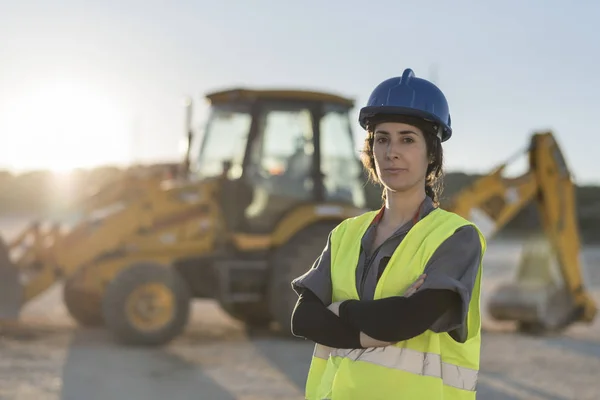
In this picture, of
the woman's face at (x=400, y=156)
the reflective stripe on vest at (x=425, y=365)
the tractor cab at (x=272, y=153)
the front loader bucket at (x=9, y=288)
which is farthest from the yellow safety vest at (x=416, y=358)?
the front loader bucket at (x=9, y=288)

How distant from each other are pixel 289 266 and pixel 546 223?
382cm

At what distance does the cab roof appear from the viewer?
963cm

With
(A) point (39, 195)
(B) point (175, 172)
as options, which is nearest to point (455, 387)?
(B) point (175, 172)

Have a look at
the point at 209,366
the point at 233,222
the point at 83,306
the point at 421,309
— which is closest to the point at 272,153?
the point at 233,222

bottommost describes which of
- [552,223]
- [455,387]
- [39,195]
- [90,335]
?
[39,195]

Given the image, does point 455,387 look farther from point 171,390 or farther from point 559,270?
point 559,270

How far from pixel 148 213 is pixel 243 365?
2.37 meters

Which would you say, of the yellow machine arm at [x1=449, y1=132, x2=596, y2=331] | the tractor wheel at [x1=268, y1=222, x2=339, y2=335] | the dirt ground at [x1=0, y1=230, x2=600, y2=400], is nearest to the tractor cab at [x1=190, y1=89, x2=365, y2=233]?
the tractor wheel at [x1=268, y1=222, x2=339, y2=335]

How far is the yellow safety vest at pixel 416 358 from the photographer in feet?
7.48

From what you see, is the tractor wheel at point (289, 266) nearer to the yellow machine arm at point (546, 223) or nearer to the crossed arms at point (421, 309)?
the yellow machine arm at point (546, 223)

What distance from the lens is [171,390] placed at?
→ 22.6 feet

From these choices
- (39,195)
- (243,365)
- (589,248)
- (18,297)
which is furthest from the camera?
(39,195)

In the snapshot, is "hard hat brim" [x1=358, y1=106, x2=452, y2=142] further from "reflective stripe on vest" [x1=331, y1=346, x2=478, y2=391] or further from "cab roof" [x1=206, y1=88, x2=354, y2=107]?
"cab roof" [x1=206, y1=88, x2=354, y2=107]

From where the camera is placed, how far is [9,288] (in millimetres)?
9000
